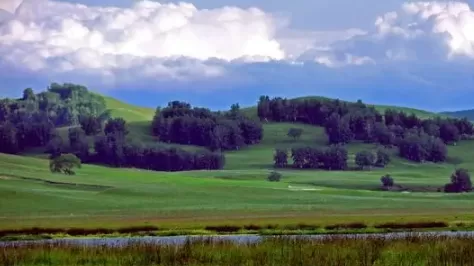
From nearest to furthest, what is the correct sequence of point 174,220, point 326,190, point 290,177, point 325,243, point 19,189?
point 325,243 < point 174,220 < point 19,189 < point 326,190 < point 290,177

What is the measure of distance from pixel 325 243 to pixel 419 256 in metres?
4.65

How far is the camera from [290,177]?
6481 inches

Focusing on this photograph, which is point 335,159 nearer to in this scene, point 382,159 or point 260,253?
point 382,159

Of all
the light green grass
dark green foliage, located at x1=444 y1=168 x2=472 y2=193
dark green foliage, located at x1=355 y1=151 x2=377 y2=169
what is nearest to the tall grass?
the light green grass

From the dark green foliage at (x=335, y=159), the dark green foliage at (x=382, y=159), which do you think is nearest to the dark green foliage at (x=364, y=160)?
the dark green foliage at (x=382, y=159)

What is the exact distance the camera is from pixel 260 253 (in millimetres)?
36344

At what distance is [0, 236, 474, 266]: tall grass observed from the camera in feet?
113

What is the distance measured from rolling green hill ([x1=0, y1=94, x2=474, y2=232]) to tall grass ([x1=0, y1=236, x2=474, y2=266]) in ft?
118

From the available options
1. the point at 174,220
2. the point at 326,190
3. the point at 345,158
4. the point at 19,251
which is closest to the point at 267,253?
the point at 19,251

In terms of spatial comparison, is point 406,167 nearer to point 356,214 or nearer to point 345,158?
point 345,158

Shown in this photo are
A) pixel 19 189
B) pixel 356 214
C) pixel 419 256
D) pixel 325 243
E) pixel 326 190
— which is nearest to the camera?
pixel 419 256

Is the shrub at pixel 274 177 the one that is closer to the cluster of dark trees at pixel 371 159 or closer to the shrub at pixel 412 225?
the cluster of dark trees at pixel 371 159

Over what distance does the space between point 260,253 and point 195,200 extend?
7751cm

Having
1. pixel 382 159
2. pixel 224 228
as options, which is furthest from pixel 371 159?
pixel 224 228
